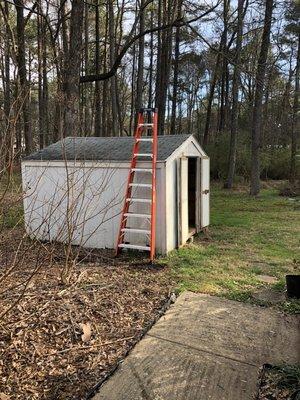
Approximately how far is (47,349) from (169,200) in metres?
3.40

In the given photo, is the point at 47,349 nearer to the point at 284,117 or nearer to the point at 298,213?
the point at 298,213

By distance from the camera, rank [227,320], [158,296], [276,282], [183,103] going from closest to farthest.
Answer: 1. [227,320]
2. [158,296]
3. [276,282]
4. [183,103]

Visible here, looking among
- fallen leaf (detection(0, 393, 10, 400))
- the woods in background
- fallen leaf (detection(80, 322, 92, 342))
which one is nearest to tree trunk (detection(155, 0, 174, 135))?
the woods in background

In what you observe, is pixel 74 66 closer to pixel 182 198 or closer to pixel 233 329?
pixel 182 198

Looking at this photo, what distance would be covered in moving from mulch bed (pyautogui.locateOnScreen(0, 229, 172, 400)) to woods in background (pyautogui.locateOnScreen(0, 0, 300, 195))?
5.02ft

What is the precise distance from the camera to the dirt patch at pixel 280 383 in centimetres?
276

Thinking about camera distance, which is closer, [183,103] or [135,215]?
[135,215]

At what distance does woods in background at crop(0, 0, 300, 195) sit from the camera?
1015 cm

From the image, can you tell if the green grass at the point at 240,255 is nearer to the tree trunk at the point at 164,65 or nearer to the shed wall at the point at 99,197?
the shed wall at the point at 99,197

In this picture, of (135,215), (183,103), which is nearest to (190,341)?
(135,215)

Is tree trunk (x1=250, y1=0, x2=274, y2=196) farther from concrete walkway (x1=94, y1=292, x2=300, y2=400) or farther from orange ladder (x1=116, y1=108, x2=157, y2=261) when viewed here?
concrete walkway (x1=94, y1=292, x2=300, y2=400)

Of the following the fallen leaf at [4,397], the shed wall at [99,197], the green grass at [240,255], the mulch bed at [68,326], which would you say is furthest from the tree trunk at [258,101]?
the fallen leaf at [4,397]

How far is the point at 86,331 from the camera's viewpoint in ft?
Result: 11.4

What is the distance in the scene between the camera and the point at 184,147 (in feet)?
21.8
